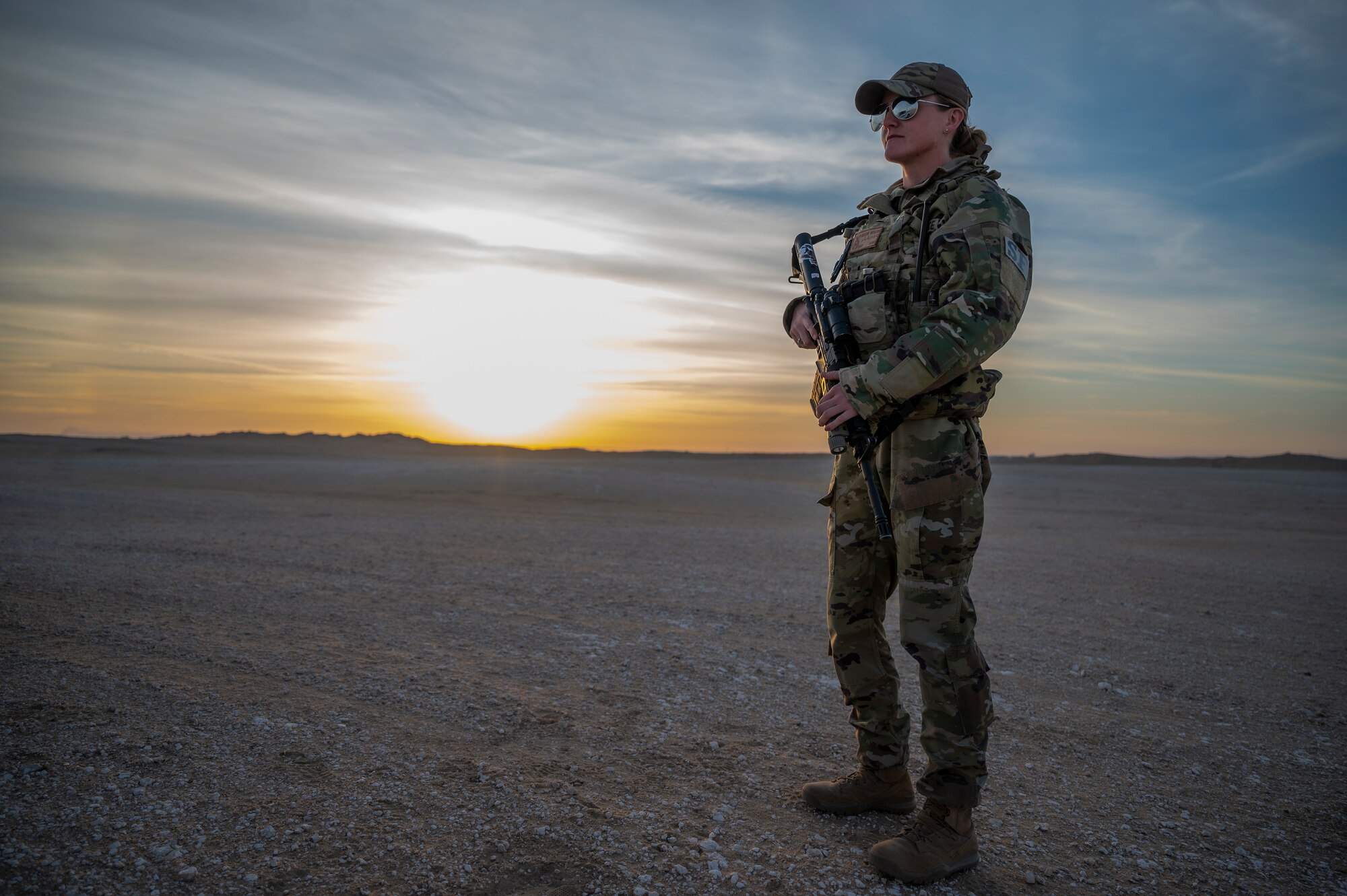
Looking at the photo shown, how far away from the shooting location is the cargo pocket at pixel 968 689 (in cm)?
278

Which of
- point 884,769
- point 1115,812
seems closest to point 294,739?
point 884,769

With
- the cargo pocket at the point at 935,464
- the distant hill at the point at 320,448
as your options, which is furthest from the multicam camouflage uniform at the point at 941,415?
the distant hill at the point at 320,448

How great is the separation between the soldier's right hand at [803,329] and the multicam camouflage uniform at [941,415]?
0.32m

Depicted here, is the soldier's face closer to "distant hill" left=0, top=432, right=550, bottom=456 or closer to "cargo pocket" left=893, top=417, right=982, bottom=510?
"cargo pocket" left=893, top=417, right=982, bottom=510

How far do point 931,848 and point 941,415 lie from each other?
1.62 m

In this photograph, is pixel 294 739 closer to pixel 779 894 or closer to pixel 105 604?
pixel 779 894

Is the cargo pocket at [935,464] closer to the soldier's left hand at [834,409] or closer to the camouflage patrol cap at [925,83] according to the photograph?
the soldier's left hand at [834,409]

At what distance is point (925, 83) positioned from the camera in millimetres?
2895

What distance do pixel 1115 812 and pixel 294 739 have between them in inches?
151

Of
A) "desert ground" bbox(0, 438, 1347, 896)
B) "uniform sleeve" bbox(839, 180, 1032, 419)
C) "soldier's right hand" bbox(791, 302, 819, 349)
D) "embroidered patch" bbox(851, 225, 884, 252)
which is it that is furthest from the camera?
"soldier's right hand" bbox(791, 302, 819, 349)

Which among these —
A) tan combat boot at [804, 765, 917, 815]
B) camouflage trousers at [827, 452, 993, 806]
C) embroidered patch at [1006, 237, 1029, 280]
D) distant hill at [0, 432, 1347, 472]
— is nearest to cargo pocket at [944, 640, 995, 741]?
camouflage trousers at [827, 452, 993, 806]

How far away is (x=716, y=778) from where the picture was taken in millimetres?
3418

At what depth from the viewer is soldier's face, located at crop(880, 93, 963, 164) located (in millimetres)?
2936

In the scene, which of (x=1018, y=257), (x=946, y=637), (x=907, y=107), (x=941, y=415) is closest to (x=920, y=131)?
(x=907, y=107)
